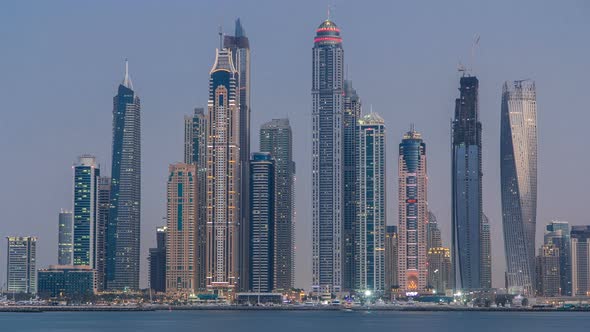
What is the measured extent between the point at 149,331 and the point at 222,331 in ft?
38.9

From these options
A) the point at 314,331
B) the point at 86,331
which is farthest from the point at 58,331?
the point at 314,331

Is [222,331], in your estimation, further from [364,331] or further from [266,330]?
[364,331]

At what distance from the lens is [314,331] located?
7810 inches

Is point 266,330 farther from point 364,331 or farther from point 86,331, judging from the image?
point 86,331

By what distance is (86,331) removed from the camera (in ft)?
650

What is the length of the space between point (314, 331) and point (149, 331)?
26.2m

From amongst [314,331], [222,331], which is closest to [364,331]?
[314,331]

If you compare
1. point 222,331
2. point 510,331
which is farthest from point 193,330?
point 510,331

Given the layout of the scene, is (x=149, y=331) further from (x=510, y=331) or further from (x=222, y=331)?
(x=510, y=331)

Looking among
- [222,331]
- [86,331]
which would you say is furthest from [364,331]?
[86,331]

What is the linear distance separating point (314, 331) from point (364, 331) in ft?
26.1

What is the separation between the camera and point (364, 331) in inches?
7820

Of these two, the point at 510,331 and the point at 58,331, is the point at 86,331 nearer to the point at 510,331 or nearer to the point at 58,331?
the point at 58,331

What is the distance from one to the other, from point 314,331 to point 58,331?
41.0 m
